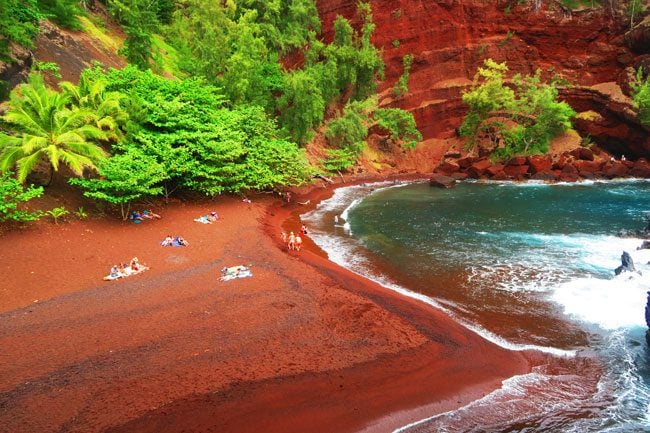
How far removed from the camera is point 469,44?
52.3 meters

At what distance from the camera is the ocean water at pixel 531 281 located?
8.62m

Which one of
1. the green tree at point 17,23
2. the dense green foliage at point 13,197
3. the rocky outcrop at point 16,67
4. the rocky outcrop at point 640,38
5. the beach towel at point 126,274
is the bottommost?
the beach towel at point 126,274

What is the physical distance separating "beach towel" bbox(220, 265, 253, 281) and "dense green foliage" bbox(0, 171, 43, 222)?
7.87 metres

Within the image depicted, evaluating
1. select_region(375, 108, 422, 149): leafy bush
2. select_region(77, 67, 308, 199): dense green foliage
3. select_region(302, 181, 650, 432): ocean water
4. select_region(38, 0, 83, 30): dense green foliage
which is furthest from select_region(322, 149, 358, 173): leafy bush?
select_region(38, 0, 83, 30): dense green foliage

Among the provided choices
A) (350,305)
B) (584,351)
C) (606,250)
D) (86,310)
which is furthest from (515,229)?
(86,310)

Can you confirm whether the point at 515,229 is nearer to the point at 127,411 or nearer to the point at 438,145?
the point at 127,411

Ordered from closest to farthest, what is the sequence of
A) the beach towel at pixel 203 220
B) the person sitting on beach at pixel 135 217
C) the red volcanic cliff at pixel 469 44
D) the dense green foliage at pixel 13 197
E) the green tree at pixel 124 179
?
1. the dense green foliage at pixel 13 197
2. the green tree at pixel 124 179
3. the person sitting on beach at pixel 135 217
4. the beach towel at pixel 203 220
5. the red volcanic cliff at pixel 469 44

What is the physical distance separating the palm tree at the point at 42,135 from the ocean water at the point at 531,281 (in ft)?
39.1

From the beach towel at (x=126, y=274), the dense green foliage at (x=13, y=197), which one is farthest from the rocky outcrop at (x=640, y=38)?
the dense green foliage at (x=13, y=197)

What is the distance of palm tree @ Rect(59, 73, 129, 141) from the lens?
18781 millimetres

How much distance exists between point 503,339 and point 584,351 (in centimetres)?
211

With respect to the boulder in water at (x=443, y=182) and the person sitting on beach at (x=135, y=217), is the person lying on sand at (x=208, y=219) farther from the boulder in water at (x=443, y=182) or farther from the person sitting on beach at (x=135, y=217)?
the boulder in water at (x=443, y=182)

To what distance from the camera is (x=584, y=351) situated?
428 inches

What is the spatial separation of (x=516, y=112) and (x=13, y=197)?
49.5 metres
